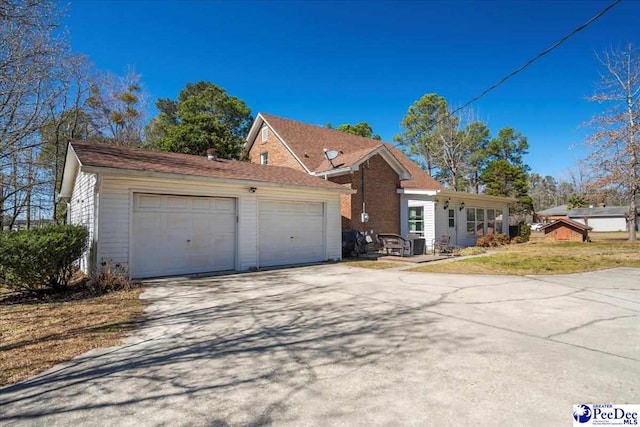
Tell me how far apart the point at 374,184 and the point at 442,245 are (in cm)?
454

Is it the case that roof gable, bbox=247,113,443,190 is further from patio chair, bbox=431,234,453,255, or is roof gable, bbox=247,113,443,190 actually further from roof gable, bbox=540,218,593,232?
roof gable, bbox=540,218,593,232

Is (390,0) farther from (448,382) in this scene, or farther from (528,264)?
(448,382)

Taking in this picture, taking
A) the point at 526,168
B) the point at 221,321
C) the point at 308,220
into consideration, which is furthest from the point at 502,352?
the point at 526,168

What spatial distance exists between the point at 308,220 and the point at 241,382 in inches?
403

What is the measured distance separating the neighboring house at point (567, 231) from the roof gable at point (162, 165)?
21.5 m

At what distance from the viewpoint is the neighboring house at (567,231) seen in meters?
25.5

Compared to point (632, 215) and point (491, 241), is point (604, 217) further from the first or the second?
point (491, 241)

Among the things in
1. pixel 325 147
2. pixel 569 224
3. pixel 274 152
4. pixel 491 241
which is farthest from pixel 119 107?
pixel 569 224

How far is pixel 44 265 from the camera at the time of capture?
7.77 metres

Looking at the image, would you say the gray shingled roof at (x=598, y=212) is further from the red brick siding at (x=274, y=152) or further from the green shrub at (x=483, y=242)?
the red brick siding at (x=274, y=152)

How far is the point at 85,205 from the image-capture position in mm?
10961

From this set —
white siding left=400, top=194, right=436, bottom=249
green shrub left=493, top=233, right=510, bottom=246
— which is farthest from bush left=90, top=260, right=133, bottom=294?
green shrub left=493, top=233, right=510, bottom=246

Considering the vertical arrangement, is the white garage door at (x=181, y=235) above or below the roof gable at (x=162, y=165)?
below

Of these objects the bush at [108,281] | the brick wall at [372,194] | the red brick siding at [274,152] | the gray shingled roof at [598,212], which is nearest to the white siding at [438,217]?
the brick wall at [372,194]
